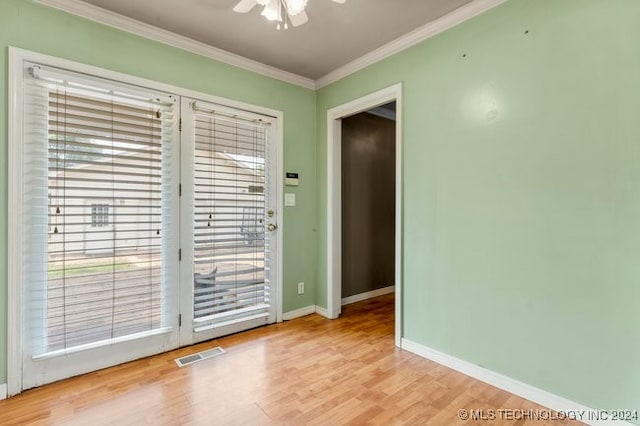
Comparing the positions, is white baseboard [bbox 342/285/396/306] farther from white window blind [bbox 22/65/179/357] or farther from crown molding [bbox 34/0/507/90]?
crown molding [bbox 34/0/507/90]

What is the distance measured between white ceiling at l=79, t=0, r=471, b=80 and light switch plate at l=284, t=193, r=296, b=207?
1.33 m

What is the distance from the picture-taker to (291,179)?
3314 mm

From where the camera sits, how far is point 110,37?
230 centimetres

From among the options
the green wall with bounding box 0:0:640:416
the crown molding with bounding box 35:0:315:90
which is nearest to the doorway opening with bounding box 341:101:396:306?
the crown molding with bounding box 35:0:315:90

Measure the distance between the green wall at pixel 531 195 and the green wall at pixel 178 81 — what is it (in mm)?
1232

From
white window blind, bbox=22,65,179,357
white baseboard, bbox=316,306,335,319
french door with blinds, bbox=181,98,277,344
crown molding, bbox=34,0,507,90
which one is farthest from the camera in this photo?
white baseboard, bbox=316,306,335,319

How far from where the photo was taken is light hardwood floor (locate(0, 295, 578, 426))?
1.75 metres

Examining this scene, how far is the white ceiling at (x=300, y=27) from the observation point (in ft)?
7.14

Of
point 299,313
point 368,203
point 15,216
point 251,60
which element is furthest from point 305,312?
point 251,60

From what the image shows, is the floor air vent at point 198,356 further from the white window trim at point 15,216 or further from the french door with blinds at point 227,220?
the white window trim at point 15,216

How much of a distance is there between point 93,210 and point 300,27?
2082mm

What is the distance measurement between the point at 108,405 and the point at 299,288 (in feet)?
6.25

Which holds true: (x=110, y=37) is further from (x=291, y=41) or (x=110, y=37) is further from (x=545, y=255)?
(x=545, y=255)

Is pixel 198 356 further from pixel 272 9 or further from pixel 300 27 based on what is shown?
pixel 300 27
